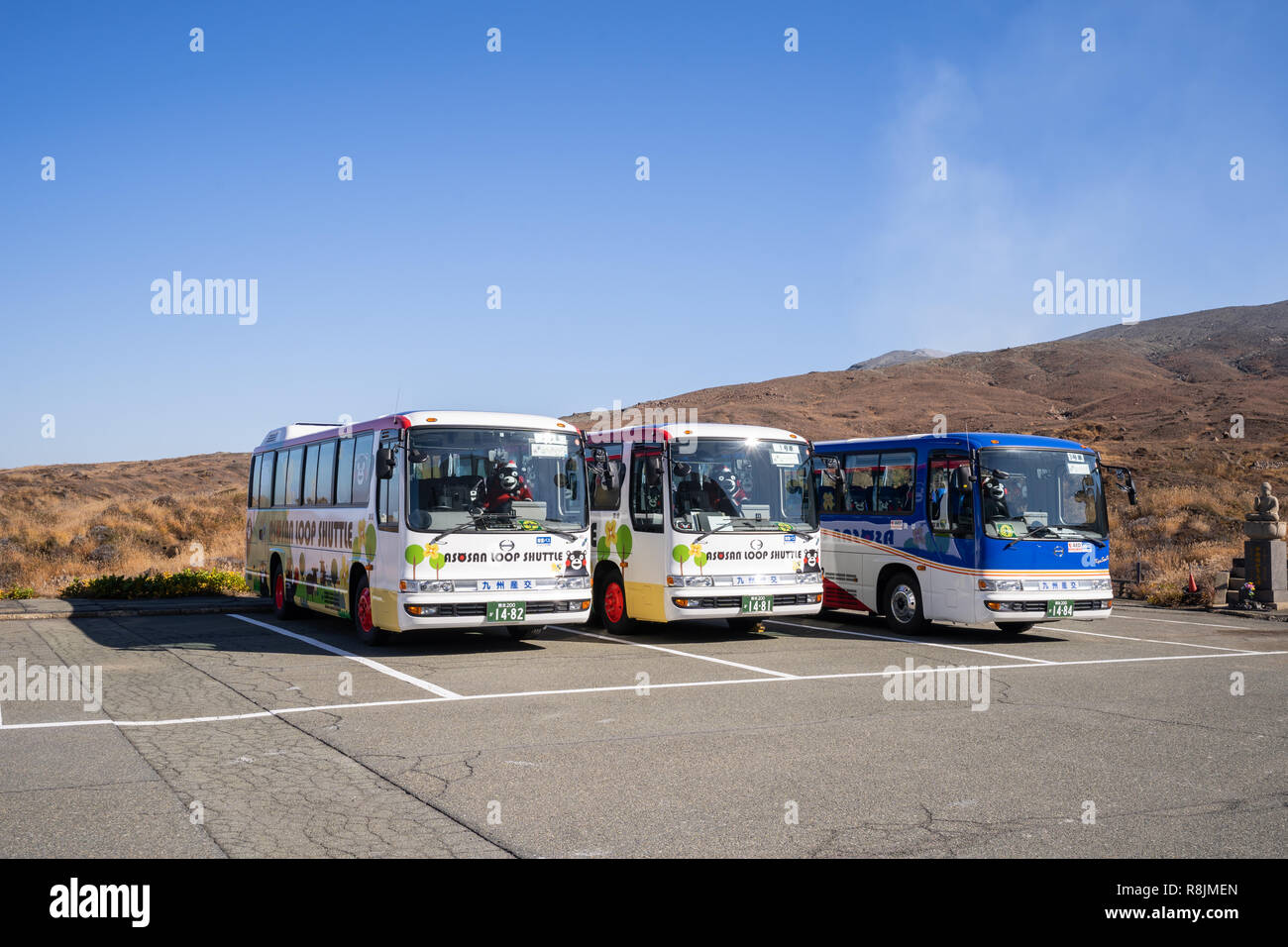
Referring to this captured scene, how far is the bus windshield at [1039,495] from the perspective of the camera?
616 inches

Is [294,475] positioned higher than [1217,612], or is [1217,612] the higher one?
[294,475]

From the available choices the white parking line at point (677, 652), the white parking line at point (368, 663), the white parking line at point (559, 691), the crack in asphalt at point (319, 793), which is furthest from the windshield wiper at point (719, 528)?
the crack in asphalt at point (319, 793)

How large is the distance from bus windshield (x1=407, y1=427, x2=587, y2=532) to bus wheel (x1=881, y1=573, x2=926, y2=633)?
5389mm

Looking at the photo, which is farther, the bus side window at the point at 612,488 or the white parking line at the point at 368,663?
the bus side window at the point at 612,488

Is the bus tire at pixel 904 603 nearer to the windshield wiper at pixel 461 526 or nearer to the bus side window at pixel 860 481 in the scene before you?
the bus side window at pixel 860 481

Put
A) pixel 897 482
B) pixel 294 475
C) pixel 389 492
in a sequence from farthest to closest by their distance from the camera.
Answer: pixel 294 475 < pixel 897 482 < pixel 389 492

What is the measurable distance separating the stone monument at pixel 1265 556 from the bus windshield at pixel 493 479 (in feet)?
42.8

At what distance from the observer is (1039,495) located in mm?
15961

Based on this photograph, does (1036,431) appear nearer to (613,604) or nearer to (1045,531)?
(1045,531)

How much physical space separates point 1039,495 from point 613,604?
6.28 m

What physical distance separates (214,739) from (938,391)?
90982mm

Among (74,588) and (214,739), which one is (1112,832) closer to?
(214,739)

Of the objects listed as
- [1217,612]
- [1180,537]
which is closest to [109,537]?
[1217,612]

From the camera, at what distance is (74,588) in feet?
73.2
